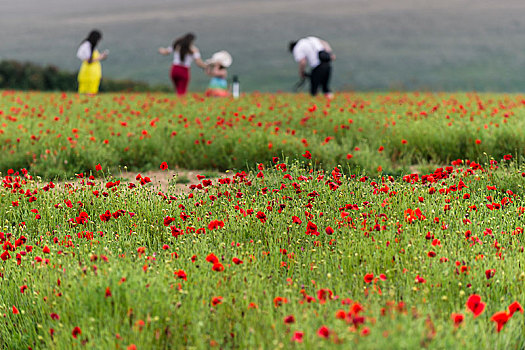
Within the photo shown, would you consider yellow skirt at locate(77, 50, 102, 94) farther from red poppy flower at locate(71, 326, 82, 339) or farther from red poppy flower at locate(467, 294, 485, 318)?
red poppy flower at locate(467, 294, 485, 318)

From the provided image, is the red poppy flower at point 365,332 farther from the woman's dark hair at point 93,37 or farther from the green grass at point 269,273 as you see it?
the woman's dark hair at point 93,37

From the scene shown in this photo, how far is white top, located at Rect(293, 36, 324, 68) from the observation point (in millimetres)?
14828

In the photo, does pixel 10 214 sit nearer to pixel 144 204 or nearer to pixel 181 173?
pixel 144 204

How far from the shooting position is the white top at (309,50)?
14.8 metres

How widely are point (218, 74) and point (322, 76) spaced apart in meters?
4.17

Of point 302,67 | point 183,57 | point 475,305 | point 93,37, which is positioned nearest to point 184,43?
point 183,57

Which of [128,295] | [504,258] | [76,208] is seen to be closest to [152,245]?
[76,208]

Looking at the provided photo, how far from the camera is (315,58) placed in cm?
1494

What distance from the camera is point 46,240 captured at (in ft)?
12.7

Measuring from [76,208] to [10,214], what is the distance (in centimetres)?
59

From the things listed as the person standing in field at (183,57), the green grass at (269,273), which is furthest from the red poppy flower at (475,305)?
the person standing in field at (183,57)

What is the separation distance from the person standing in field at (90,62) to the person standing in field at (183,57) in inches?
79.2

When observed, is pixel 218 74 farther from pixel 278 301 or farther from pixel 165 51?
pixel 278 301

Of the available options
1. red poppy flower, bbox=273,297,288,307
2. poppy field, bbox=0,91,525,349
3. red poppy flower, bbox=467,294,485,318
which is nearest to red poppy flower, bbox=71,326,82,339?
poppy field, bbox=0,91,525,349
